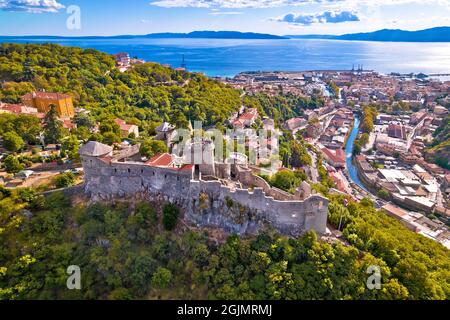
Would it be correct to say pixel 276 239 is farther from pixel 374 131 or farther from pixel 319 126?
pixel 374 131

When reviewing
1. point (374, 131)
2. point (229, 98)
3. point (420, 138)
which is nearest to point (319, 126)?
point (374, 131)

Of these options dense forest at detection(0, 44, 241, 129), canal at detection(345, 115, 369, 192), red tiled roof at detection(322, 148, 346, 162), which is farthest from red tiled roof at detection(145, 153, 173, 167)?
red tiled roof at detection(322, 148, 346, 162)

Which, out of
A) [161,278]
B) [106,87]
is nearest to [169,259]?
[161,278]

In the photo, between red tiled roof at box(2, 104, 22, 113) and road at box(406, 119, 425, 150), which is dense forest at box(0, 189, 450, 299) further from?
road at box(406, 119, 425, 150)

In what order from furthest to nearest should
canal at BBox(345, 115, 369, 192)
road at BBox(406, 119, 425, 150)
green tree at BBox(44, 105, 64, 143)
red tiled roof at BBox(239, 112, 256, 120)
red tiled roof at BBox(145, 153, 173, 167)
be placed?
road at BBox(406, 119, 425, 150), canal at BBox(345, 115, 369, 192), red tiled roof at BBox(239, 112, 256, 120), green tree at BBox(44, 105, 64, 143), red tiled roof at BBox(145, 153, 173, 167)

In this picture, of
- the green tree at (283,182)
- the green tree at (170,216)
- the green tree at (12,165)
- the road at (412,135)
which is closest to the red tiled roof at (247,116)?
the green tree at (283,182)

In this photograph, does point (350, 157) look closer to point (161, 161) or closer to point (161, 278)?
point (161, 161)

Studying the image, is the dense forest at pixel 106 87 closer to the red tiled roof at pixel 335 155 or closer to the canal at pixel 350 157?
the red tiled roof at pixel 335 155
